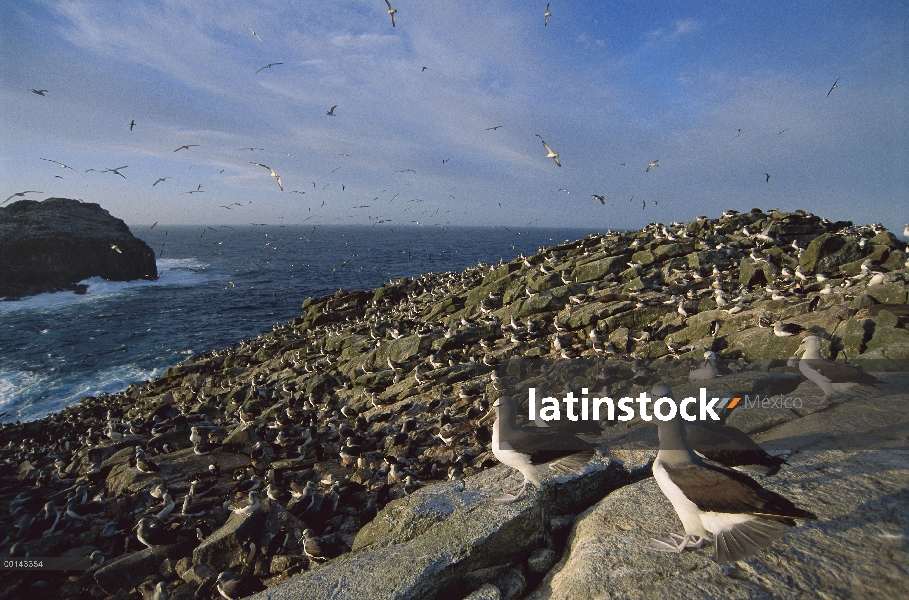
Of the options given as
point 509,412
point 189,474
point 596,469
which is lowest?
point 189,474

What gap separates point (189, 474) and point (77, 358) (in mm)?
30852

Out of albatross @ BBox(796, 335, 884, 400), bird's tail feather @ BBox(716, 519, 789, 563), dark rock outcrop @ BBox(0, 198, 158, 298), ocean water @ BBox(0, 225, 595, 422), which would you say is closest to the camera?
bird's tail feather @ BBox(716, 519, 789, 563)

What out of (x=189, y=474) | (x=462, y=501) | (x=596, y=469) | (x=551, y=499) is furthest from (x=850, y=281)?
(x=189, y=474)

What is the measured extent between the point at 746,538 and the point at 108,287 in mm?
86242

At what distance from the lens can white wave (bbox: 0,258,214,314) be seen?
186 feet

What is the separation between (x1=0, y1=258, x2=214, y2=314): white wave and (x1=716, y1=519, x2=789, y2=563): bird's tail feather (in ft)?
244

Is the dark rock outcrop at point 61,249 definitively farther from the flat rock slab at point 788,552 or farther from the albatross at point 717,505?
the albatross at point 717,505

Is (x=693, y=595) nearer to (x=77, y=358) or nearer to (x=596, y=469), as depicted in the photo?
(x=596, y=469)

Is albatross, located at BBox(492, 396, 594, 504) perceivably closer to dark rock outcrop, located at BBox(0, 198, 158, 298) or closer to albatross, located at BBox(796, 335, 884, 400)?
albatross, located at BBox(796, 335, 884, 400)

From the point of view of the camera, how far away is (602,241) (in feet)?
93.2

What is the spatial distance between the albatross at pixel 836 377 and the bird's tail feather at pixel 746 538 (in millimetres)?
5774

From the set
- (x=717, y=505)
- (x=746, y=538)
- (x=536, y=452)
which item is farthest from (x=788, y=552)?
(x=536, y=452)

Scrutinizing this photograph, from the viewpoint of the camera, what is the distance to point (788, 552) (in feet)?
14.2

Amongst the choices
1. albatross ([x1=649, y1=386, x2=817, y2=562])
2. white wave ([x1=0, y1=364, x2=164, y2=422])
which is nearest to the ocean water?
white wave ([x1=0, y1=364, x2=164, y2=422])
